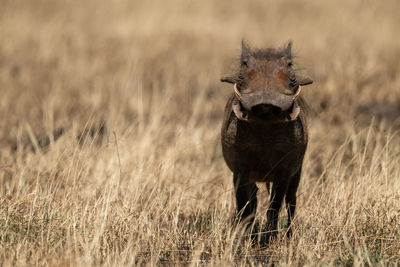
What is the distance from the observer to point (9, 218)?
3.96 metres

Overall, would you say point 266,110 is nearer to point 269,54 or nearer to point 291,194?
point 269,54

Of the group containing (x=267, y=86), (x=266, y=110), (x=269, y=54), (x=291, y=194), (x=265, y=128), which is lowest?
(x=291, y=194)

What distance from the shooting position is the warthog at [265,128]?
3.48 meters

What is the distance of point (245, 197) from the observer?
13.8ft

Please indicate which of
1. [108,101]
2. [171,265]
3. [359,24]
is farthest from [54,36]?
[171,265]

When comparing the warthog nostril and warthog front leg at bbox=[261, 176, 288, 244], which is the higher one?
the warthog nostril

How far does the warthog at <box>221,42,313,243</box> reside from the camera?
3.48 metres

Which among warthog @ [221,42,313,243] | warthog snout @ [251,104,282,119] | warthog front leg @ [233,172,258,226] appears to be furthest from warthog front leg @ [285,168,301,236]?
warthog snout @ [251,104,282,119]

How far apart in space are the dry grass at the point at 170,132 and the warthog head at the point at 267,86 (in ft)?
2.73

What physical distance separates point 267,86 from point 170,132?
143 inches

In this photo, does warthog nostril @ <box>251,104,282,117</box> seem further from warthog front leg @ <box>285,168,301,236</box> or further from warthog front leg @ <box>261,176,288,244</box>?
warthog front leg @ <box>285,168,301,236</box>

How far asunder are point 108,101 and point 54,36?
345 centimetres

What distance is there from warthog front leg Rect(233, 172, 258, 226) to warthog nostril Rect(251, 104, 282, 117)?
70cm

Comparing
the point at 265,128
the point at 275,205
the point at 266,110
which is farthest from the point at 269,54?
the point at 275,205
